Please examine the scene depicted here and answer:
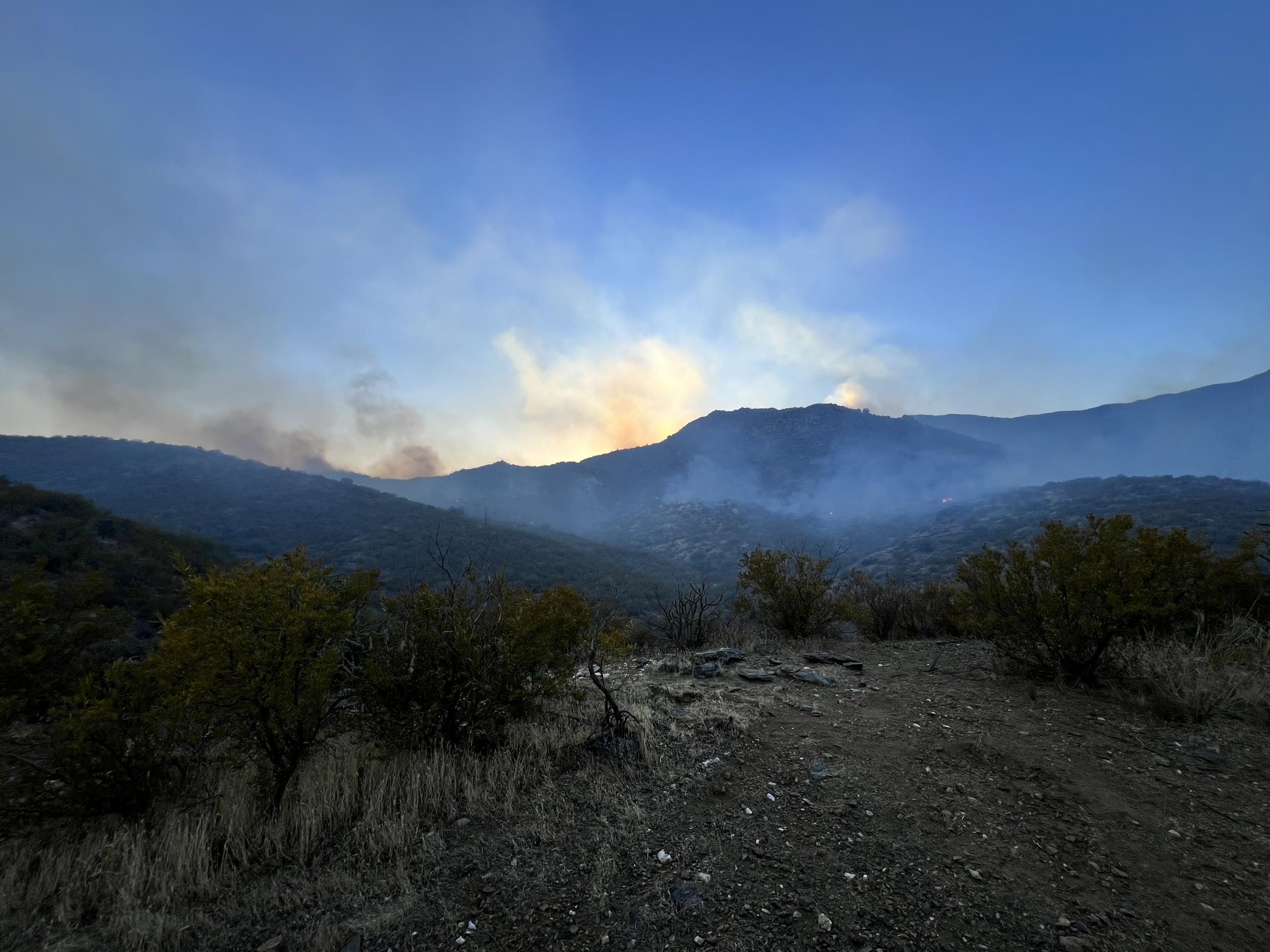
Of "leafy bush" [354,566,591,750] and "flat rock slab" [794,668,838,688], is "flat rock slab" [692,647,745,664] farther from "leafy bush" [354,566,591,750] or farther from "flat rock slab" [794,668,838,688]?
"leafy bush" [354,566,591,750]

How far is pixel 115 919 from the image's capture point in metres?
3.12

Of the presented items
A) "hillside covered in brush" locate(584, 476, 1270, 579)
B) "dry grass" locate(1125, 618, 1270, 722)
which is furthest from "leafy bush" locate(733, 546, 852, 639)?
"hillside covered in brush" locate(584, 476, 1270, 579)

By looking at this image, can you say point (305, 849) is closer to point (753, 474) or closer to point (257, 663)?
point (257, 663)

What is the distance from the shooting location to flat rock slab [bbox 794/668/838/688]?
721 cm

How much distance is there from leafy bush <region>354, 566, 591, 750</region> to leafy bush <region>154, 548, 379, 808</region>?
0.55 m

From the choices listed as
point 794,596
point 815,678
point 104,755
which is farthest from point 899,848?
point 794,596

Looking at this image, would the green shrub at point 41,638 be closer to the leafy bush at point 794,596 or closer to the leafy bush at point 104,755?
the leafy bush at point 104,755

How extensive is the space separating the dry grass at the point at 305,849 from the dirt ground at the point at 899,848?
0.12m

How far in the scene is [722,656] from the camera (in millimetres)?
8891

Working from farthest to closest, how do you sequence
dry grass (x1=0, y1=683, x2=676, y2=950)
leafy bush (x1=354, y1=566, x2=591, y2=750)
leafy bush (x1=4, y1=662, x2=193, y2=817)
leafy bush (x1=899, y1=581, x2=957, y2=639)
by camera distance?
leafy bush (x1=899, y1=581, x2=957, y2=639)
leafy bush (x1=354, y1=566, x2=591, y2=750)
leafy bush (x1=4, y1=662, x2=193, y2=817)
dry grass (x1=0, y1=683, x2=676, y2=950)

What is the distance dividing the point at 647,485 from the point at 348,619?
109983mm

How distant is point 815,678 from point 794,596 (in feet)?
13.9

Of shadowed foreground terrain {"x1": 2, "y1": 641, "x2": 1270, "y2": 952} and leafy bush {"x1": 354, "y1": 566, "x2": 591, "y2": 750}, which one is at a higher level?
leafy bush {"x1": 354, "y1": 566, "x2": 591, "y2": 750}

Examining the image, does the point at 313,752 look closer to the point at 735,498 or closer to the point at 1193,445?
the point at 735,498
